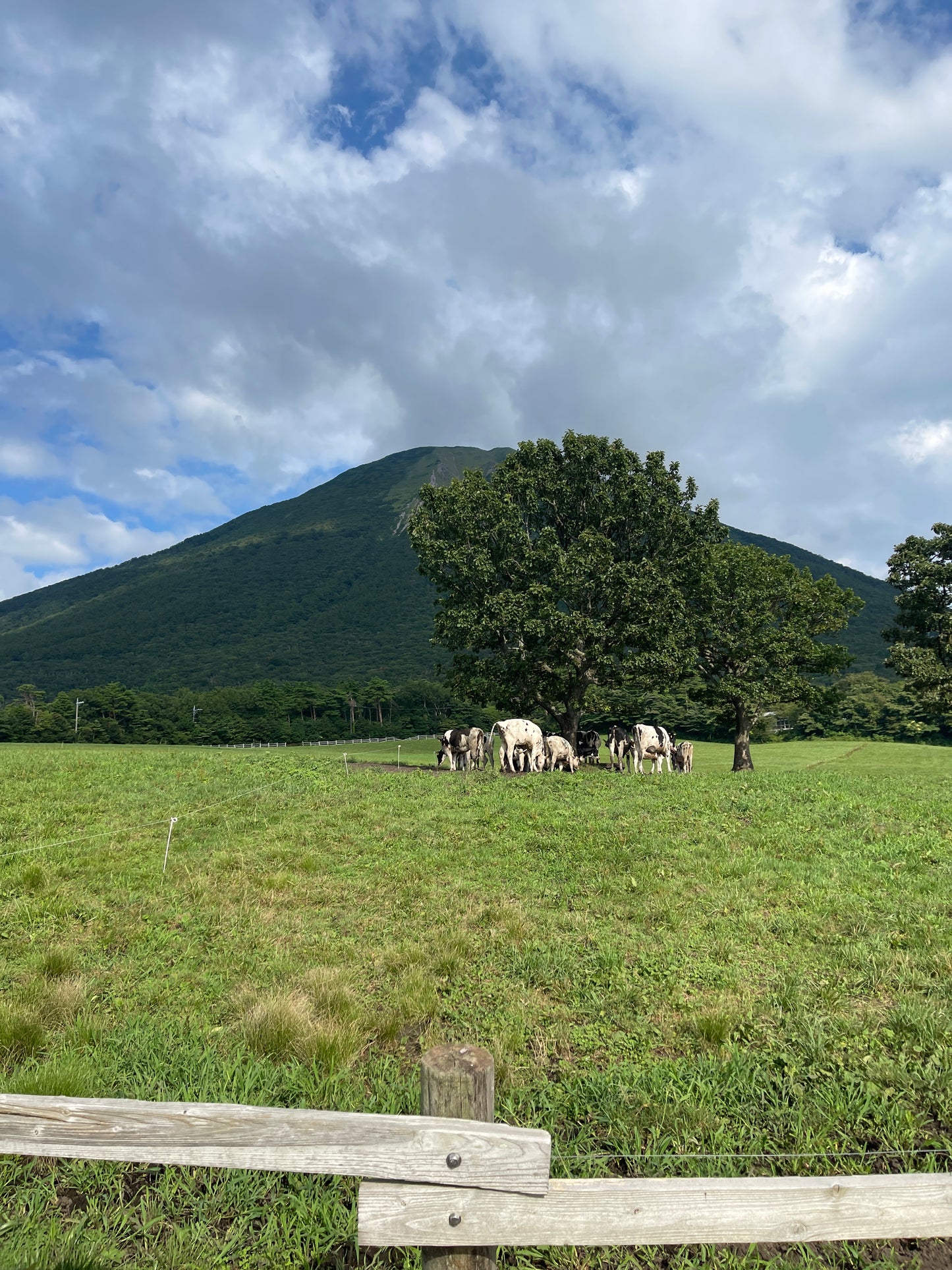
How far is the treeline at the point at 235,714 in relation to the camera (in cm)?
9125

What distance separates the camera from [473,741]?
2738 cm

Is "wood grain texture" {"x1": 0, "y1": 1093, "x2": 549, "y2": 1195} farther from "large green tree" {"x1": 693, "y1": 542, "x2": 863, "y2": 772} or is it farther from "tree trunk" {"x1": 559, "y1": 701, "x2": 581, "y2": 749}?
"large green tree" {"x1": 693, "y1": 542, "x2": 863, "y2": 772}

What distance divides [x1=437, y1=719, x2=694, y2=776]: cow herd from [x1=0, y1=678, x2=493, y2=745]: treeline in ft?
242

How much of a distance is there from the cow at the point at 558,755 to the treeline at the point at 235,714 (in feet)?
250

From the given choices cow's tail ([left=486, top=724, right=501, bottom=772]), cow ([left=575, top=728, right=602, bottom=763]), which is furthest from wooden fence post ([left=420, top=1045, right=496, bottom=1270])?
cow ([left=575, top=728, right=602, bottom=763])

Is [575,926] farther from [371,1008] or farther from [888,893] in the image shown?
[888,893]

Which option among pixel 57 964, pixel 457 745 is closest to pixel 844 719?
pixel 457 745

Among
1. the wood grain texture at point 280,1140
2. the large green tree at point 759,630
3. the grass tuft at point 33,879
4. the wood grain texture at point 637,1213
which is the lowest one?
the grass tuft at point 33,879

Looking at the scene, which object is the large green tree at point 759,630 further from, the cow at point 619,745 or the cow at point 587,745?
the cow at point 619,745

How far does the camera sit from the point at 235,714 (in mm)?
110250

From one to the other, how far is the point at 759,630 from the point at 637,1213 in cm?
3401

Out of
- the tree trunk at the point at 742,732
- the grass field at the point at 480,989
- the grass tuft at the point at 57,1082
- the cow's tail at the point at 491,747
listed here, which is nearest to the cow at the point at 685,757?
the tree trunk at the point at 742,732

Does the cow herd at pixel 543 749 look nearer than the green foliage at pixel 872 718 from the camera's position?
Yes

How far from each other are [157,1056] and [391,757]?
29.2 metres
